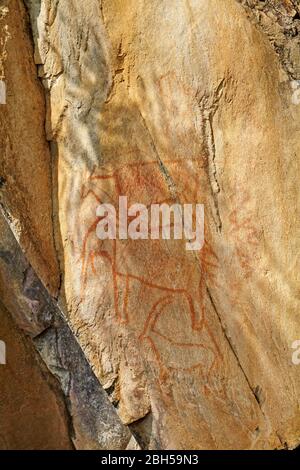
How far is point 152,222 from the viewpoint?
3.91 m

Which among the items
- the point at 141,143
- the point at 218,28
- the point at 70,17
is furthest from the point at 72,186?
the point at 218,28

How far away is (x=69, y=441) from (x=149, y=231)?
1930mm

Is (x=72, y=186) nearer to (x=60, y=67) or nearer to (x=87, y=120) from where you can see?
(x=87, y=120)

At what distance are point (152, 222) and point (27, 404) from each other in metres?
1.86

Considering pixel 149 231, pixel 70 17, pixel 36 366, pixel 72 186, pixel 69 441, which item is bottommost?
pixel 69 441

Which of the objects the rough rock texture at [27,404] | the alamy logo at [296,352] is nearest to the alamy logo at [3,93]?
the rough rock texture at [27,404]

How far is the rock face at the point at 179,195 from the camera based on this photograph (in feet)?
12.3

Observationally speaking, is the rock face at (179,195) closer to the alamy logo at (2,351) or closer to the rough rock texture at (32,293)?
the rough rock texture at (32,293)

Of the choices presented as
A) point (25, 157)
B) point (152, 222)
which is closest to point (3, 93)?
point (25, 157)

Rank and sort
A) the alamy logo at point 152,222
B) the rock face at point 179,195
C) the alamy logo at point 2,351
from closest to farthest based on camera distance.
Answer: the rock face at point 179,195, the alamy logo at point 152,222, the alamy logo at point 2,351

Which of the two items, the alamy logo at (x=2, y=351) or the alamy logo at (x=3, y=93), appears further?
the alamy logo at (x=2, y=351)

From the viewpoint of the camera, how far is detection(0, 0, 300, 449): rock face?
3.76 metres

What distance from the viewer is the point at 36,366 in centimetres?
459

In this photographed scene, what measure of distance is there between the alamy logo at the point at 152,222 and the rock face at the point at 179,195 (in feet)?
0.16
